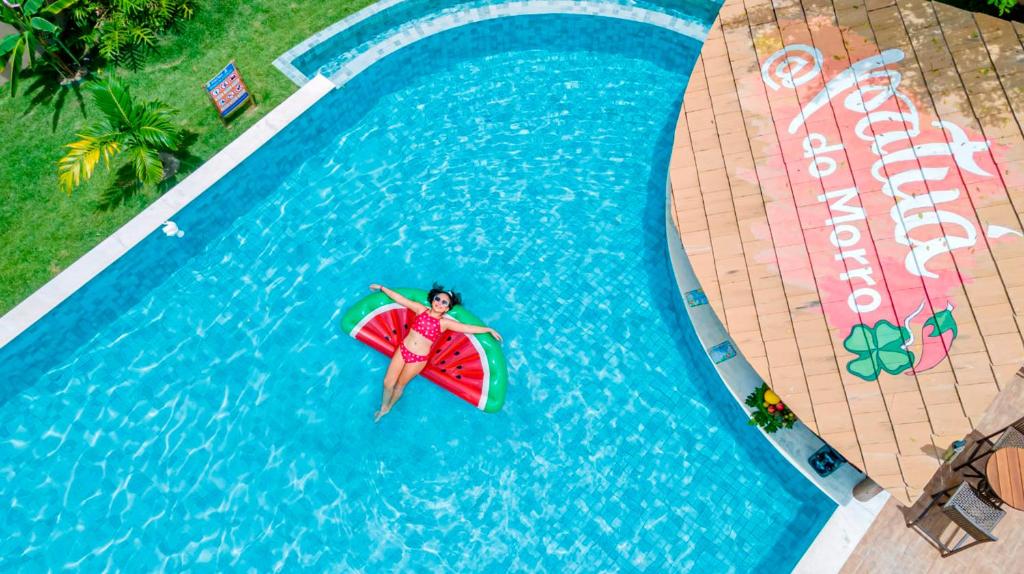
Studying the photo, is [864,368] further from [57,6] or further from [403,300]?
[57,6]

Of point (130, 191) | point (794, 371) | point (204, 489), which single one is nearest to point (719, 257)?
point (794, 371)

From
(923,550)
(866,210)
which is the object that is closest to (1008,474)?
(923,550)

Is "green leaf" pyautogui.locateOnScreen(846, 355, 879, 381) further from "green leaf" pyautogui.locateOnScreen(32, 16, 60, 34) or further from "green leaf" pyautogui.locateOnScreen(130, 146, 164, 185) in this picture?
"green leaf" pyautogui.locateOnScreen(32, 16, 60, 34)

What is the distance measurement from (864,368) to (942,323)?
125 centimetres

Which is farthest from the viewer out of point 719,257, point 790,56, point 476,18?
point 476,18

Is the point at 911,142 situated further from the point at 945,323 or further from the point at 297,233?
the point at 297,233

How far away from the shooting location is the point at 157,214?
12.0m

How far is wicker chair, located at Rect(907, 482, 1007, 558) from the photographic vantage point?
30.7 ft

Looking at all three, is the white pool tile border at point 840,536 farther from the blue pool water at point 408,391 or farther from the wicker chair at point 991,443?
the wicker chair at point 991,443

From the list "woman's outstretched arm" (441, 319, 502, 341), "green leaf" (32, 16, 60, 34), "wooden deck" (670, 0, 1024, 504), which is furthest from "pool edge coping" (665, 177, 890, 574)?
"green leaf" (32, 16, 60, 34)

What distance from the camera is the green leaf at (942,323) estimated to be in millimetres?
9719

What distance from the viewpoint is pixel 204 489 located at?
10.8 meters

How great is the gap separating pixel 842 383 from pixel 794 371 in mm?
637

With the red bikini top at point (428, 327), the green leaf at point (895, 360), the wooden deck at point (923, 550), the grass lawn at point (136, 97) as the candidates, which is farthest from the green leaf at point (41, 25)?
the wooden deck at point (923, 550)
